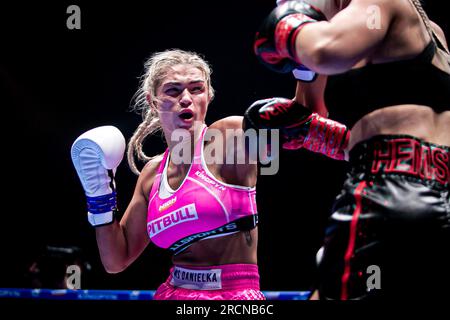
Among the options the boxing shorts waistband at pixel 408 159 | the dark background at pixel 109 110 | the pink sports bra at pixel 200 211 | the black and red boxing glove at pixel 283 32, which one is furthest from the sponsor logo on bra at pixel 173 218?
the dark background at pixel 109 110

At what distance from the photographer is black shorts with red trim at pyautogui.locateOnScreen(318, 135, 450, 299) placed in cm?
99

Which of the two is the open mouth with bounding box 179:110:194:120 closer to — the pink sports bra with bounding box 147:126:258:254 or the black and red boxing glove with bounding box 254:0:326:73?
the pink sports bra with bounding box 147:126:258:254

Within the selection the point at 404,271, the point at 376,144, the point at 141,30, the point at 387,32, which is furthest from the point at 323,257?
the point at 141,30

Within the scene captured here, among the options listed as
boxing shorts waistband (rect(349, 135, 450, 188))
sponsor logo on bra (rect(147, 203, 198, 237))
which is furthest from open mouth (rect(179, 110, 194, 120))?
boxing shorts waistband (rect(349, 135, 450, 188))

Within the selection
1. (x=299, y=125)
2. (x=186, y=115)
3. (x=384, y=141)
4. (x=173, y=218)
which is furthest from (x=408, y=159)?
(x=186, y=115)

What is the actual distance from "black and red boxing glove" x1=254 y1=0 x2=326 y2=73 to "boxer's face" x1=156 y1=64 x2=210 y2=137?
837 millimetres

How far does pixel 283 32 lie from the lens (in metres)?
1.12

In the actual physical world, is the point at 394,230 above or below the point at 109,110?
below

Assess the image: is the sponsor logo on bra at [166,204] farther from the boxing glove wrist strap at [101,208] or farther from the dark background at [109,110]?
the dark background at [109,110]

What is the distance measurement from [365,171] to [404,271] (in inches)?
9.1

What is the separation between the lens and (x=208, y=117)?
3.84 meters

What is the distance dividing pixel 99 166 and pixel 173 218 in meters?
0.42

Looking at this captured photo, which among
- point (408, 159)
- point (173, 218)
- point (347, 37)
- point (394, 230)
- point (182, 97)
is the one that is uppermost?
point (347, 37)

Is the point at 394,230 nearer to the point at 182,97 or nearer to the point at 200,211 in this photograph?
the point at 200,211
